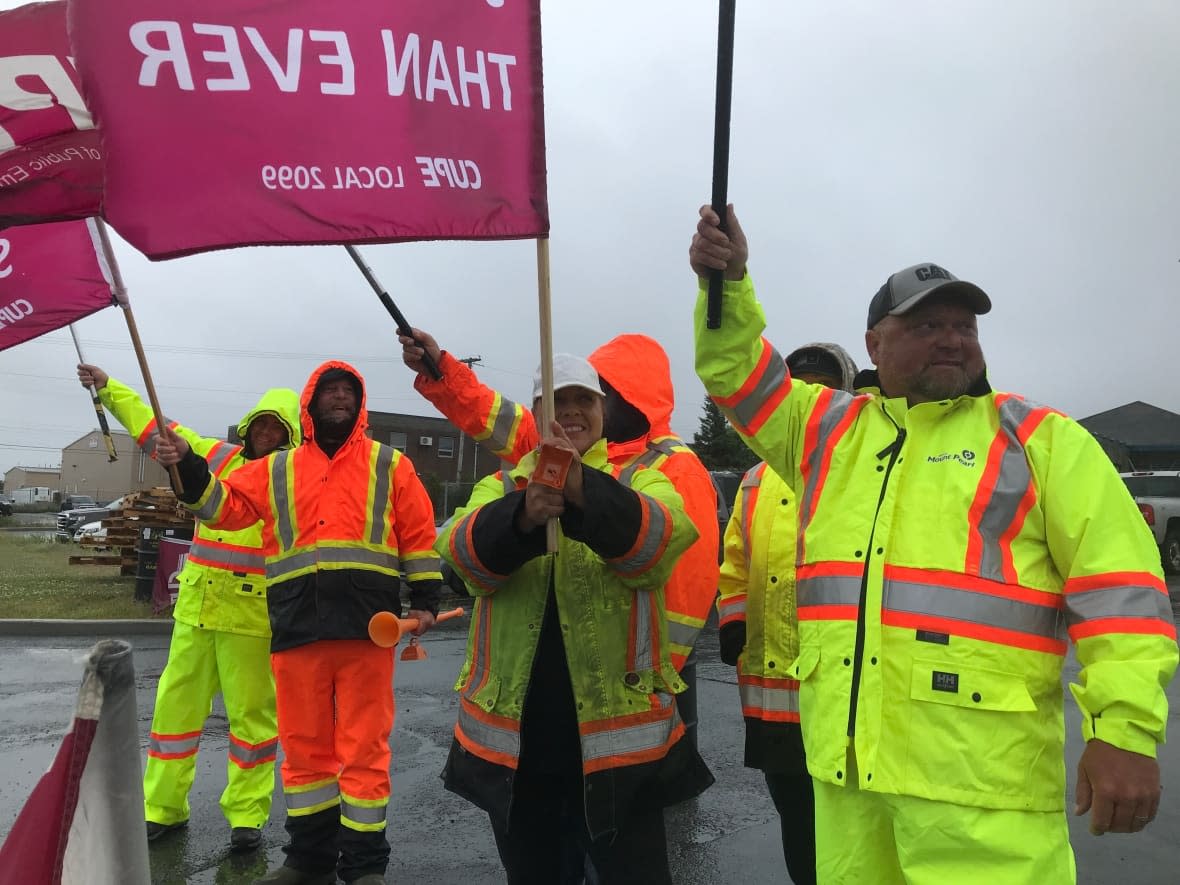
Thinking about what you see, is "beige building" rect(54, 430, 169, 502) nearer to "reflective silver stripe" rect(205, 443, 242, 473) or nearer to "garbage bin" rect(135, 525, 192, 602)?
"garbage bin" rect(135, 525, 192, 602)

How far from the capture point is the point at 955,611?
1.88 m

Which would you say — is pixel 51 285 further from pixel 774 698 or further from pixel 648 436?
pixel 774 698

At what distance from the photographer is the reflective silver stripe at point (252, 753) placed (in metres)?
4.07

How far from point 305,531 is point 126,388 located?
139 centimetres

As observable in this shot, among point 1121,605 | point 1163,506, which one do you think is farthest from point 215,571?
point 1163,506

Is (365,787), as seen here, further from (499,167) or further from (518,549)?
(499,167)

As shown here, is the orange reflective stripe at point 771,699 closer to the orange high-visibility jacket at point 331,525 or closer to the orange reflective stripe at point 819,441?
the orange reflective stripe at point 819,441

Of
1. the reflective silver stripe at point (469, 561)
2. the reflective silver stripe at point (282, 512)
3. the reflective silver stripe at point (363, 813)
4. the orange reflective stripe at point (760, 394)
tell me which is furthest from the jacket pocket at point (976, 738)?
the reflective silver stripe at point (282, 512)

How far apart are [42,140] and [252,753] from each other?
2.75m

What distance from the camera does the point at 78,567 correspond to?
16938 mm

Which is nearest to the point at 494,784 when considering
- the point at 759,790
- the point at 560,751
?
the point at 560,751

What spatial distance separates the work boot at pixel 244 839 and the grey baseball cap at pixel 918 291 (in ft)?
11.6

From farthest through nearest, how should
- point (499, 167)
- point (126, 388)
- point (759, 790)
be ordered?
point (759, 790), point (126, 388), point (499, 167)

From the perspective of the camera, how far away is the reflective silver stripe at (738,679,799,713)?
2.90 metres
